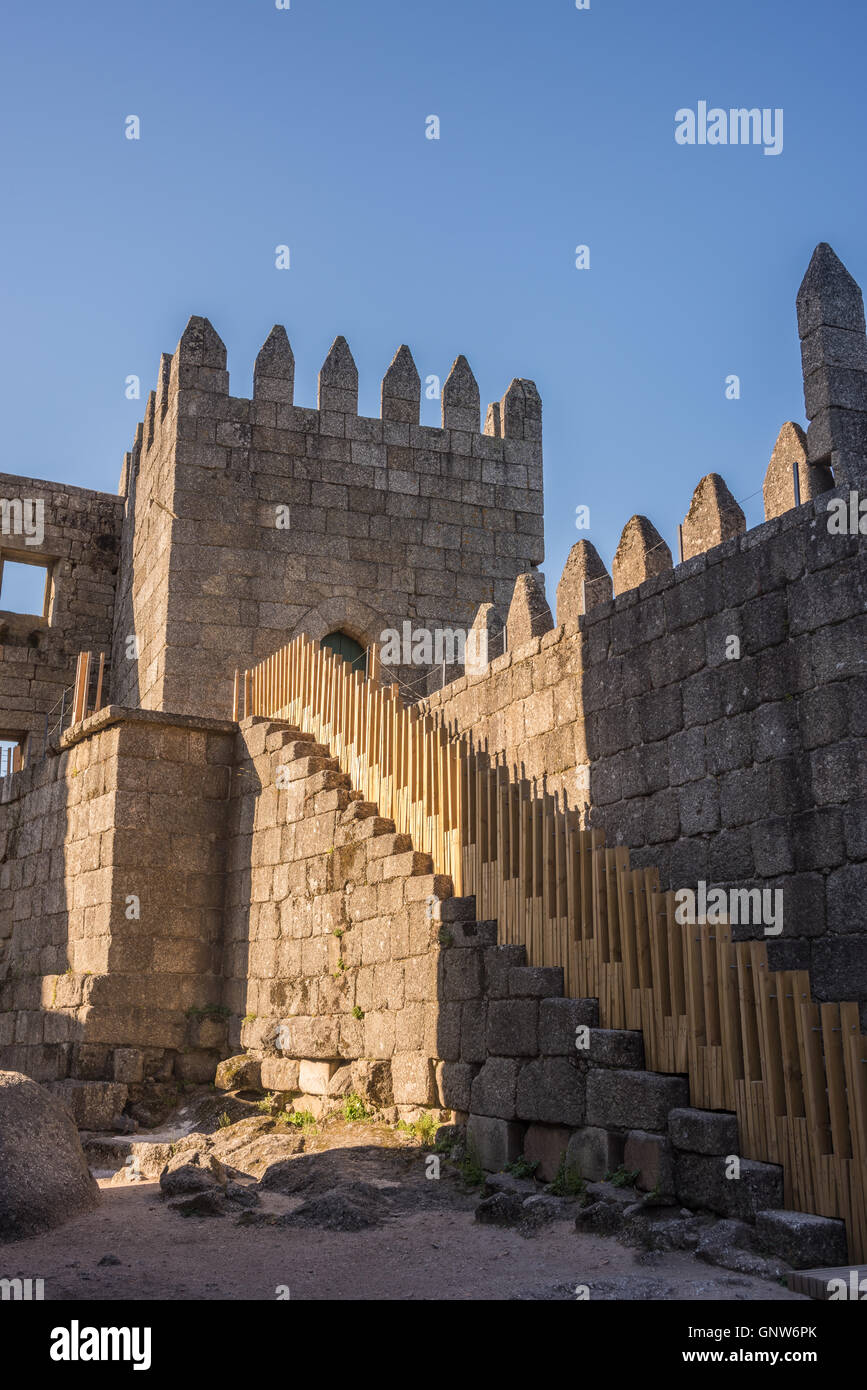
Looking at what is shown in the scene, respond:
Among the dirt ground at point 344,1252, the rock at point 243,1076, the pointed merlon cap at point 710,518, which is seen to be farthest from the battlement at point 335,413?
the dirt ground at point 344,1252

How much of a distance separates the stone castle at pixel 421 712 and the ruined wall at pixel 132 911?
0.03m

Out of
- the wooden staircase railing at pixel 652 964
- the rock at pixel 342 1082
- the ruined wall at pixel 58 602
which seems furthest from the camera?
the ruined wall at pixel 58 602

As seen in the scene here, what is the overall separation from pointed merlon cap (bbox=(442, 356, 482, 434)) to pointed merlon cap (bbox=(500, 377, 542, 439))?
1.15ft

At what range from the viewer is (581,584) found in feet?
28.8

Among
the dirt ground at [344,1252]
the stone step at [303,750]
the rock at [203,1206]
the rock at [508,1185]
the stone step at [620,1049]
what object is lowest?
the dirt ground at [344,1252]

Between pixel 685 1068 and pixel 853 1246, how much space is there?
112 cm

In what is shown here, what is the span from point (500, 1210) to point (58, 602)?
1225 centimetres

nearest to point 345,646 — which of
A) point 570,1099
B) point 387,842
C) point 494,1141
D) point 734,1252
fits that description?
point 387,842

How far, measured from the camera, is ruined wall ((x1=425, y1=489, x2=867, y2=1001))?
20.6 ft

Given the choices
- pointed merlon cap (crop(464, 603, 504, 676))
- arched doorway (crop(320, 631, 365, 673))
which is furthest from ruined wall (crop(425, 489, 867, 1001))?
arched doorway (crop(320, 631, 365, 673))

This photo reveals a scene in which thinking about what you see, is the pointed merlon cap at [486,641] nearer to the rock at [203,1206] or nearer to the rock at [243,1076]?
the rock at [243,1076]

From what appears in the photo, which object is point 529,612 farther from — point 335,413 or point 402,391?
point 402,391

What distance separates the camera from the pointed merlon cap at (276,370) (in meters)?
14.1

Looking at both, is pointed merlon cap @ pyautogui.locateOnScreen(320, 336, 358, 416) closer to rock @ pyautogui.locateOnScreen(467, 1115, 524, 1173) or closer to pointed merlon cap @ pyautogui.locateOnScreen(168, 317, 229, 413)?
pointed merlon cap @ pyautogui.locateOnScreen(168, 317, 229, 413)
